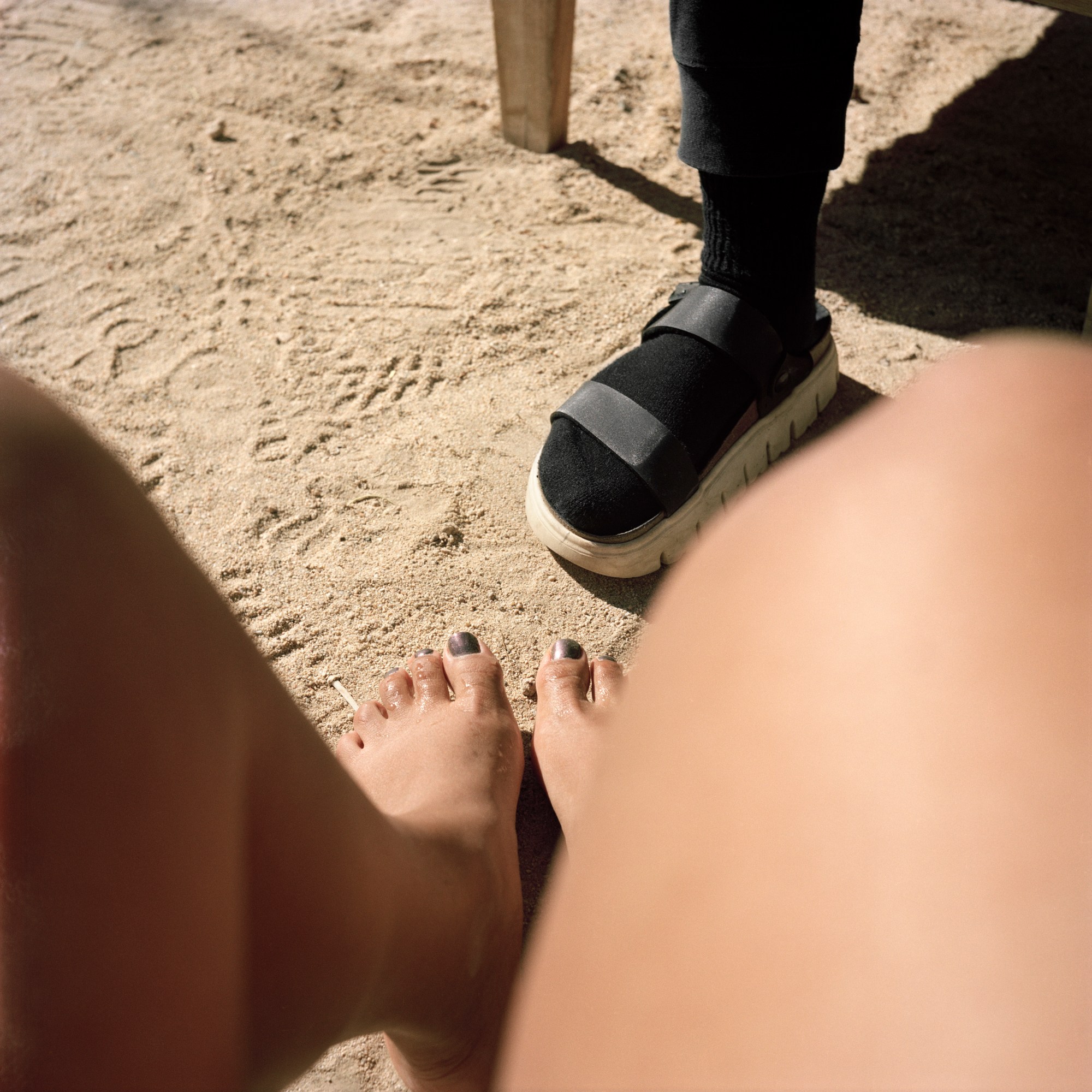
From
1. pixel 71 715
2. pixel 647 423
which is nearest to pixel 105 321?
pixel 647 423

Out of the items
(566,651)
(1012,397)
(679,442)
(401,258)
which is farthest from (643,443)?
(1012,397)

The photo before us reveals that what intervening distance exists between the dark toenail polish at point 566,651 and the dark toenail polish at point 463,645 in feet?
0.31

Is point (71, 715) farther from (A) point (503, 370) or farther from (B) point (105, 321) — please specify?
(B) point (105, 321)

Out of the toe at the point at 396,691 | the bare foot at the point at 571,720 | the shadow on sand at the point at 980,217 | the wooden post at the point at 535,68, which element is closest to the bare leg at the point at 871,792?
the bare foot at the point at 571,720

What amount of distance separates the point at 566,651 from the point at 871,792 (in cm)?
86

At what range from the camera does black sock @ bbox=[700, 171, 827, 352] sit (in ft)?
3.87

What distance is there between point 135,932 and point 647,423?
0.87 metres

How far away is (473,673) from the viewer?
1.07 meters

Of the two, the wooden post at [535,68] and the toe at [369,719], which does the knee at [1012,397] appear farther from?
the wooden post at [535,68]

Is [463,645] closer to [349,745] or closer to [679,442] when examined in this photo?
[349,745]

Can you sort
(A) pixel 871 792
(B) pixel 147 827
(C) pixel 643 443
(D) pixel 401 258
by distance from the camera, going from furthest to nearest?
(D) pixel 401 258
(C) pixel 643 443
(B) pixel 147 827
(A) pixel 871 792

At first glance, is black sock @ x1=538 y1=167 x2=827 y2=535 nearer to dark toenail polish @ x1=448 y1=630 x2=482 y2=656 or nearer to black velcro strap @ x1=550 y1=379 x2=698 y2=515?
black velcro strap @ x1=550 y1=379 x2=698 y2=515

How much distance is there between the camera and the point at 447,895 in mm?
709

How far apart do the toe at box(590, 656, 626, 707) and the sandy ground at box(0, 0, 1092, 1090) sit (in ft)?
0.17
